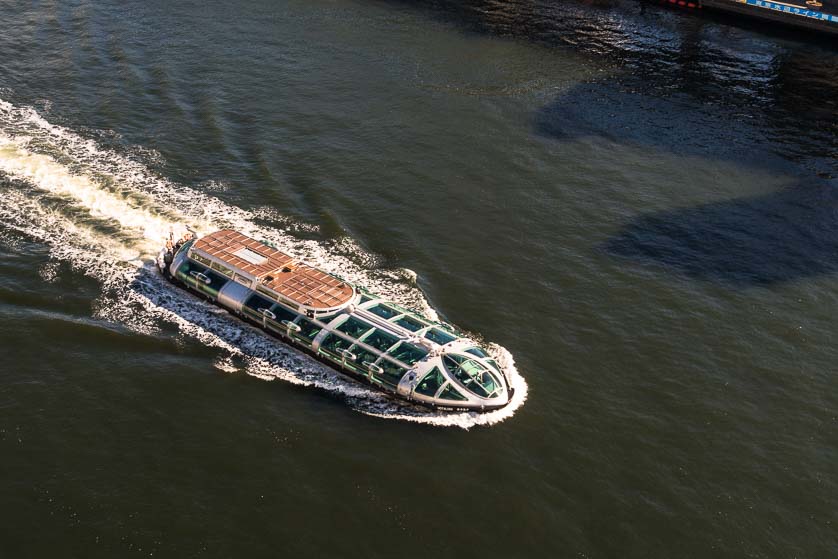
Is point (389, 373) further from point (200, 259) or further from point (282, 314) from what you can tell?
point (200, 259)

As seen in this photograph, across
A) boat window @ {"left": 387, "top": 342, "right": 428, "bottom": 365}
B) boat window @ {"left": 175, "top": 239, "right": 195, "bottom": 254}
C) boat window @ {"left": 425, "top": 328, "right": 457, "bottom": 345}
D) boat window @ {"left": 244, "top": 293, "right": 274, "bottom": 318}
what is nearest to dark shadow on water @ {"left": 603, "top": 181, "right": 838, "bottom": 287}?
boat window @ {"left": 425, "top": 328, "right": 457, "bottom": 345}

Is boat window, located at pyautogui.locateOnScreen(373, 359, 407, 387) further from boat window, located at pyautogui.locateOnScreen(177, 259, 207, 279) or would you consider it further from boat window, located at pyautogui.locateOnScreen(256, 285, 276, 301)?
boat window, located at pyautogui.locateOnScreen(177, 259, 207, 279)

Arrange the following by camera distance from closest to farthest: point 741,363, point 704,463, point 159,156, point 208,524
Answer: point 208,524, point 704,463, point 741,363, point 159,156

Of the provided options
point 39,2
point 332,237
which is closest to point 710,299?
point 332,237

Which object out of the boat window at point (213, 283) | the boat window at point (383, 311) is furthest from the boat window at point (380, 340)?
the boat window at point (213, 283)

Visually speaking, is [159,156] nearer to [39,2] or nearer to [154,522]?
[154,522]

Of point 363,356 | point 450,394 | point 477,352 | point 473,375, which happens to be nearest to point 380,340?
point 363,356

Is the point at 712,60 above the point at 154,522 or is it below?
above
